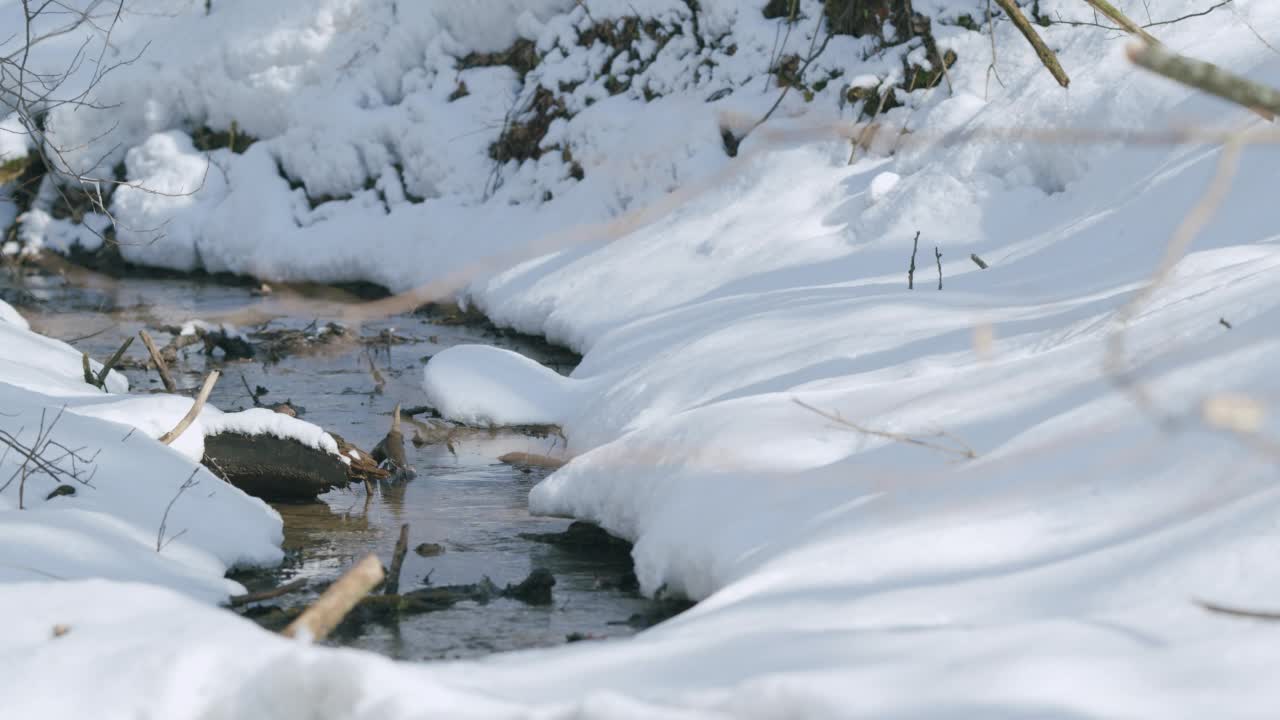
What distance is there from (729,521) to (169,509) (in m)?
2.03

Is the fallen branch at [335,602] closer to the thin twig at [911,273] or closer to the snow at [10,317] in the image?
the thin twig at [911,273]

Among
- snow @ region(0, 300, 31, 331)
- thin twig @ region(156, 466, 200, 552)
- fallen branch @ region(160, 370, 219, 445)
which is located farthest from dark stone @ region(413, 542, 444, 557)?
snow @ region(0, 300, 31, 331)

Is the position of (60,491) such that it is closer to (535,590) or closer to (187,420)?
(187,420)

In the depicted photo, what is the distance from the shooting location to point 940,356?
548 centimetres

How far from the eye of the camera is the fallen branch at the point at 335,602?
2535 millimetres

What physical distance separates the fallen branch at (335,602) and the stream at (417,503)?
123cm

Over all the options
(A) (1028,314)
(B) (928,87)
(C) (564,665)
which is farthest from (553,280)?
(C) (564,665)

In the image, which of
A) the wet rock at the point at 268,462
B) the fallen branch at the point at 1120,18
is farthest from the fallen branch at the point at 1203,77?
the wet rock at the point at 268,462

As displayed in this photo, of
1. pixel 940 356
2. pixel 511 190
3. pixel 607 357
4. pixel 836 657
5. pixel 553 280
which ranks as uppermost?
pixel 511 190

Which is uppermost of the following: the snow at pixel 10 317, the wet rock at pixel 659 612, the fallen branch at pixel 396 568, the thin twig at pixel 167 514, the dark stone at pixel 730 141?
the dark stone at pixel 730 141

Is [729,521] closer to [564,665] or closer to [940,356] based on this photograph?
[564,665]

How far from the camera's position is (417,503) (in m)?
5.77

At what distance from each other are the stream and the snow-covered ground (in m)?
0.24

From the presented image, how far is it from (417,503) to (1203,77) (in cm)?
450
